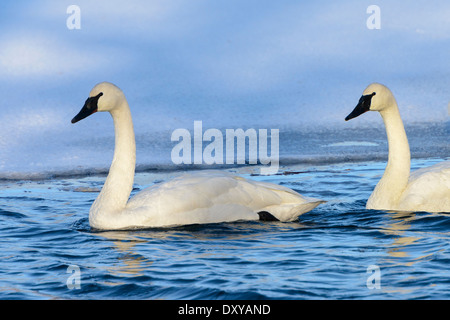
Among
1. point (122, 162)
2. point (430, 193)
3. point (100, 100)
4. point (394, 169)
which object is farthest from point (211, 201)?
point (430, 193)

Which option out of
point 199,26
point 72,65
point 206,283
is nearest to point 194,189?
point 206,283

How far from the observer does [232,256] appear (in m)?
5.32

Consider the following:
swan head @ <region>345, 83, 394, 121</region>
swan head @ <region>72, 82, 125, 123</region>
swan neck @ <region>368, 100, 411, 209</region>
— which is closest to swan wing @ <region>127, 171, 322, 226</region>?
swan neck @ <region>368, 100, 411, 209</region>

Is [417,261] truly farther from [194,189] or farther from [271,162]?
[271,162]

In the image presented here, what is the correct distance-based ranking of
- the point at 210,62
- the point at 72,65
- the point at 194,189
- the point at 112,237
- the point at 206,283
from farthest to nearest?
the point at 210,62
the point at 72,65
the point at 194,189
the point at 112,237
the point at 206,283

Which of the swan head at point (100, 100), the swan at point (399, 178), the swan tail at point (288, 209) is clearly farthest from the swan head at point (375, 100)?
the swan head at point (100, 100)

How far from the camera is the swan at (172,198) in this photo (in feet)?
21.2

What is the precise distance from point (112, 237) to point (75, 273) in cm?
121

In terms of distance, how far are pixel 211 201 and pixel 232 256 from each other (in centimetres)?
135

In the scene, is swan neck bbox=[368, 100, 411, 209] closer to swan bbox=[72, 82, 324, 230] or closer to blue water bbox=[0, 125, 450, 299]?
blue water bbox=[0, 125, 450, 299]

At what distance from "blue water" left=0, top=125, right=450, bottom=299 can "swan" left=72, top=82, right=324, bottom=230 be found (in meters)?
0.12

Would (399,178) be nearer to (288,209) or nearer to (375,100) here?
(375,100)

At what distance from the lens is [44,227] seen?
6613 millimetres

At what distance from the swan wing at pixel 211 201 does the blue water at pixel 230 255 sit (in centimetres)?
12
